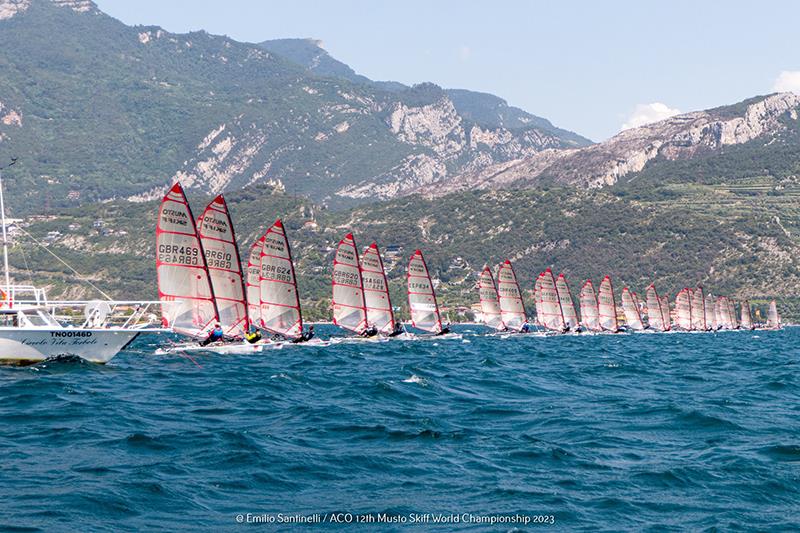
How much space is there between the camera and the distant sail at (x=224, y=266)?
7638cm

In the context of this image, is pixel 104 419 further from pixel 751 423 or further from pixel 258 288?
pixel 258 288

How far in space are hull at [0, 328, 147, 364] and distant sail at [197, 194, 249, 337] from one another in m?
16.6

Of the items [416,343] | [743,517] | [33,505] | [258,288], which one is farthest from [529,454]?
[416,343]

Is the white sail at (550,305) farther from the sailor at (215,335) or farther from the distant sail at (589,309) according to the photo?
the sailor at (215,335)

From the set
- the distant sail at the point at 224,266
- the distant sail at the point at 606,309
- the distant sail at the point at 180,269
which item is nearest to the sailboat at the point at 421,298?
the distant sail at the point at 224,266

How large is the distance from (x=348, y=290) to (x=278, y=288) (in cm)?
1436

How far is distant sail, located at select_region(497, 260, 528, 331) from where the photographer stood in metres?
144

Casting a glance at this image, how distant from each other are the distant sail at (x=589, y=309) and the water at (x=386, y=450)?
12385 centimetres

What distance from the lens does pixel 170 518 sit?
24219 millimetres

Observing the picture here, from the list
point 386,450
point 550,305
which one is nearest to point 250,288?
point 386,450

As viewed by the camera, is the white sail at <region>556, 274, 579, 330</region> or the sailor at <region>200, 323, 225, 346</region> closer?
the sailor at <region>200, 323, 225, 346</region>

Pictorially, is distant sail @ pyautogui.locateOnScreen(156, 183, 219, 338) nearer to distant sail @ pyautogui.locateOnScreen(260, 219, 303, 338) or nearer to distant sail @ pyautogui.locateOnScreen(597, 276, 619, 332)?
distant sail @ pyautogui.locateOnScreen(260, 219, 303, 338)

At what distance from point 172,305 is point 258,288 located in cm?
2357

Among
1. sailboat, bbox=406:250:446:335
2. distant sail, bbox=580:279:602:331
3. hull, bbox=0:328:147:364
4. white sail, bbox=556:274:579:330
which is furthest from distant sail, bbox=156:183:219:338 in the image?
distant sail, bbox=580:279:602:331
